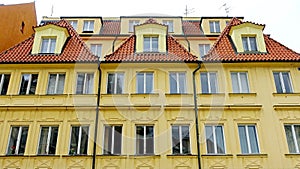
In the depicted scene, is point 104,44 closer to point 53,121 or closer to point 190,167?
point 53,121

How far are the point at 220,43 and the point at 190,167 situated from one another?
8641 millimetres

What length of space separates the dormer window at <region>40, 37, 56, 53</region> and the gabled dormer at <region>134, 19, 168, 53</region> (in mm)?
5248

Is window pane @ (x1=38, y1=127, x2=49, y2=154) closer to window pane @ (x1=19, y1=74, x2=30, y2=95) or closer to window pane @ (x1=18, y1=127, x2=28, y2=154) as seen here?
window pane @ (x1=18, y1=127, x2=28, y2=154)

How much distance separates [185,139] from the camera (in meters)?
17.2

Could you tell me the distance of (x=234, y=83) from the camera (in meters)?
18.9

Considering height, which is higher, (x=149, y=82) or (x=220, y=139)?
(x=149, y=82)

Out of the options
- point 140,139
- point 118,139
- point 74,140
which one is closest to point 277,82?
point 140,139

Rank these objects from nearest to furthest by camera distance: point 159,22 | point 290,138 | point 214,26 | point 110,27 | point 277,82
Result: point 290,138
point 277,82
point 214,26
point 159,22
point 110,27

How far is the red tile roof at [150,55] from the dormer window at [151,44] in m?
0.47

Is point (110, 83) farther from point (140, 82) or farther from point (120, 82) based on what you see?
point (140, 82)

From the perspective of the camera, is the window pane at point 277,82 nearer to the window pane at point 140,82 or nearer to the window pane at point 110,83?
the window pane at point 140,82

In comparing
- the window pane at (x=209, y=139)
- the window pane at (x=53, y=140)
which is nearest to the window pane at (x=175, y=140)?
the window pane at (x=209, y=139)

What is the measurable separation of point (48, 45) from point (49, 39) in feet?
1.57

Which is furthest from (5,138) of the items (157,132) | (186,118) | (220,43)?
(220,43)
